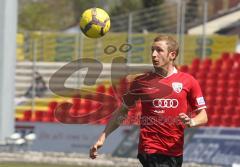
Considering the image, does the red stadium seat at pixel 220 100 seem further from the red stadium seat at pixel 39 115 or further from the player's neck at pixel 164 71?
the player's neck at pixel 164 71

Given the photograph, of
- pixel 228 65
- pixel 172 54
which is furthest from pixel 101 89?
pixel 172 54

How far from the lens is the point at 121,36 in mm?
21141

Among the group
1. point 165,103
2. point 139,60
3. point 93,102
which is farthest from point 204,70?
point 165,103

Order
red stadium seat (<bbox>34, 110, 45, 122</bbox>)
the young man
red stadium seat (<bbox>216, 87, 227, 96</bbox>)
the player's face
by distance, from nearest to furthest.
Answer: the player's face
the young man
red stadium seat (<bbox>216, 87, 227, 96</bbox>)
red stadium seat (<bbox>34, 110, 45, 122</bbox>)

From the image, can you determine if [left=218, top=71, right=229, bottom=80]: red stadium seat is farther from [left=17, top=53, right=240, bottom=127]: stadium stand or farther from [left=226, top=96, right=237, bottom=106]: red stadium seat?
[left=226, top=96, right=237, bottom=106]: red stadium seat

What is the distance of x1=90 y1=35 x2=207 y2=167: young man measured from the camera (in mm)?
6703

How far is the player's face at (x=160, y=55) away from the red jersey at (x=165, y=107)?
21cm

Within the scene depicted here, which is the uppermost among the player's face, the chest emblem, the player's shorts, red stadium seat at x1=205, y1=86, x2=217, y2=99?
the player's face

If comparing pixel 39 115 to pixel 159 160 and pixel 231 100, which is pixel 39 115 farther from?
pixel 159 160

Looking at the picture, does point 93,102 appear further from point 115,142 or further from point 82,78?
point 115,142

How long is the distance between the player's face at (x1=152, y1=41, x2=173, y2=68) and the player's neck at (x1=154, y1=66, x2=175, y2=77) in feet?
0.29

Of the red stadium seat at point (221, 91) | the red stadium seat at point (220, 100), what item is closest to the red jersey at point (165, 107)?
the red stadium seat at point (220, 100)

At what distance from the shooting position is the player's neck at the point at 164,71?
22.0ft

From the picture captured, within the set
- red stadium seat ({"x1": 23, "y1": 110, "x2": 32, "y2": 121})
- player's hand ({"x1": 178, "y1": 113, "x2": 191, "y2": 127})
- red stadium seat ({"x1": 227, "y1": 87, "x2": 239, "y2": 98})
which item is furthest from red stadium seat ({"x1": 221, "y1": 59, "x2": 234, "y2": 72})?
player's hand ({"x1": 178, "y1": 113, "x2": 191, "y2": 127})
